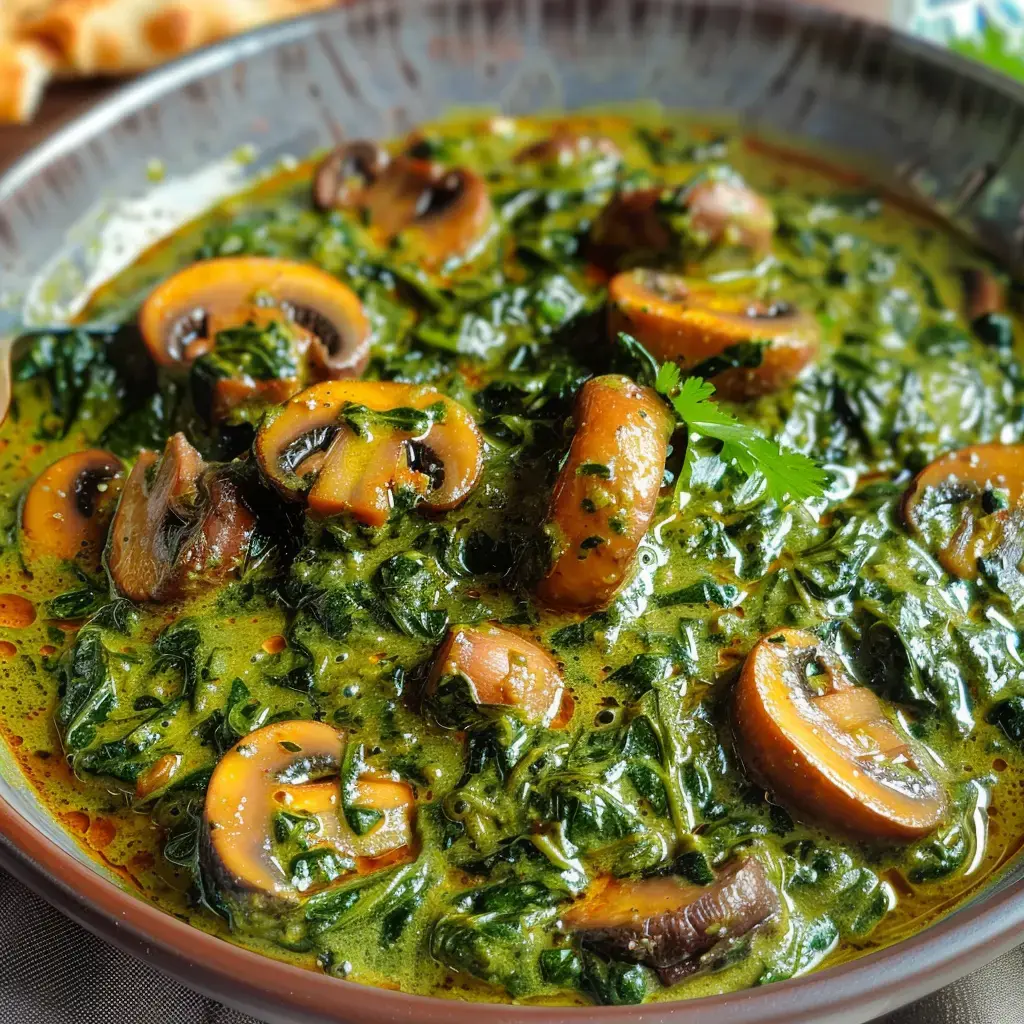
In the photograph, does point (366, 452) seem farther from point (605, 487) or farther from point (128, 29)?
point (128, 29)

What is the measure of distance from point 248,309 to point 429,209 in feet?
4.18

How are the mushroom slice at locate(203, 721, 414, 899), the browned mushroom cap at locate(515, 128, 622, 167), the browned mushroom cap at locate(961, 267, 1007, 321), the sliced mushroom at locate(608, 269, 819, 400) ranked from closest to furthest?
the mushroom slice at locate(203, 721, 414, 899), the sliced mushroom at locate(608, 269, 819, 400), the browned mushroom cap at locate(961, 267, 1007, 321), the browned mushroom cap at locate(515, 128, 622, 167)

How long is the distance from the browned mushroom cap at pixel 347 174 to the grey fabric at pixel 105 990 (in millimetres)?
3598

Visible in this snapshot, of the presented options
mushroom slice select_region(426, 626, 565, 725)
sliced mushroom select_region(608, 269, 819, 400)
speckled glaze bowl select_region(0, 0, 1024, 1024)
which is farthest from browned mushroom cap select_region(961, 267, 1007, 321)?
mushroom slice select_region(426, 626, 565, 725)

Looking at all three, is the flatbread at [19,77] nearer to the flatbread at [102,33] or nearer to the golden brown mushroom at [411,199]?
the flatbread at [102,33]

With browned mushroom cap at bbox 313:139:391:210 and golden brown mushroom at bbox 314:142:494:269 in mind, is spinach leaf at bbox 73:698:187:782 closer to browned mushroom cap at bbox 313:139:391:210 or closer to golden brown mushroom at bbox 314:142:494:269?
golden brown mushroom at bbox 314:142:494:269

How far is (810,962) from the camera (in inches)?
135

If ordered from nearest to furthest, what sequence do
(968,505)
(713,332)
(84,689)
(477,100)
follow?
(84,689)
(968,505)
(713,332)
(477,100)

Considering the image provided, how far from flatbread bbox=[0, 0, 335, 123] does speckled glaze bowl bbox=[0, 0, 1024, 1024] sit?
36.1 inches

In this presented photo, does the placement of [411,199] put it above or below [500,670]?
above

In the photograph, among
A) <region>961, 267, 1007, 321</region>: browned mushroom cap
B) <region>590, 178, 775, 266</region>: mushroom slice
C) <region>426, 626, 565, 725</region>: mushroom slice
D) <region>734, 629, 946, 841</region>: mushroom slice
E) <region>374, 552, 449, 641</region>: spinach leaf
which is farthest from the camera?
<region>961, 267, 1007, 321</region>: browned mushroom cap

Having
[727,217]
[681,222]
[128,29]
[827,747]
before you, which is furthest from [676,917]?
[128,29]

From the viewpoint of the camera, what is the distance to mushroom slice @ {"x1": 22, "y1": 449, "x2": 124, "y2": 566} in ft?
14.7

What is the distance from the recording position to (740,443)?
414 cm
